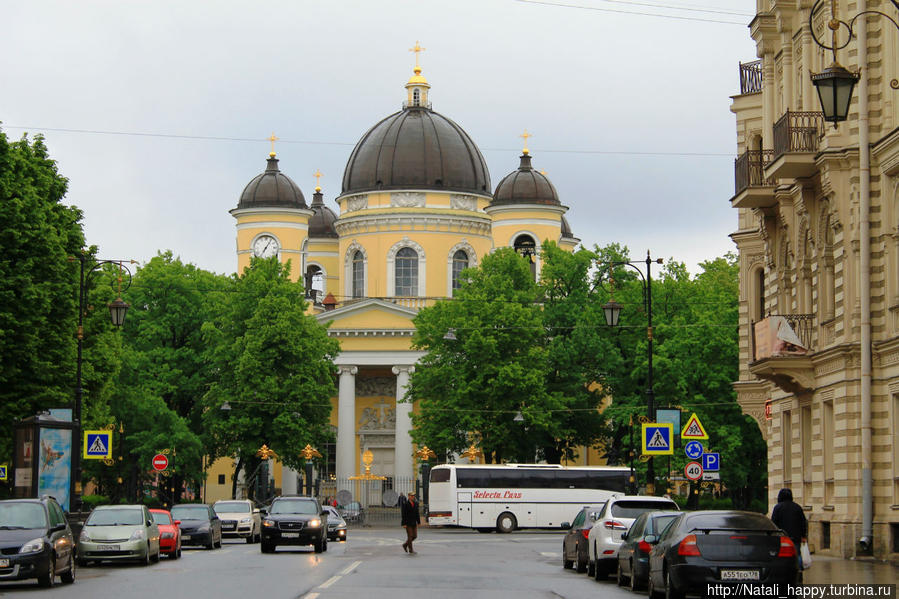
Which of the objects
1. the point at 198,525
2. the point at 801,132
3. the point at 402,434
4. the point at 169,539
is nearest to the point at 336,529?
the point at 198,525

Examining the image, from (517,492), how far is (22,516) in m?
39.9

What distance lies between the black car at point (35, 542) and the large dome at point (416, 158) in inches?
2623

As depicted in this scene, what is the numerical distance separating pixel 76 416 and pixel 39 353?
5.53m

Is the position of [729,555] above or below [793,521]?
below

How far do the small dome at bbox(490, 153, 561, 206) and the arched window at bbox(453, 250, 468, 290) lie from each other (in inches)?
139

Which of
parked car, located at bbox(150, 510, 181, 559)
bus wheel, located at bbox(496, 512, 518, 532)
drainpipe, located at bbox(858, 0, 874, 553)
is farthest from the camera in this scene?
bus wheel, located at bbox(496, 512, 518, 532)

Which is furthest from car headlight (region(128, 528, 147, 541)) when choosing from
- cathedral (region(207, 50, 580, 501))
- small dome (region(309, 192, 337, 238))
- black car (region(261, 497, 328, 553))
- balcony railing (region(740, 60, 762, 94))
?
small dome (region(309, 192, 337, 238))

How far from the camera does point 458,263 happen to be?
9400 centimetres

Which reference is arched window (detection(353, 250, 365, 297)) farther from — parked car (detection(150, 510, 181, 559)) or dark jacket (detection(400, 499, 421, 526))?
parked car (detection(150, 510, 181, 559))

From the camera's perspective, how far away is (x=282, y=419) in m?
73.9

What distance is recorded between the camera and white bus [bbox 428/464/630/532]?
63875mm

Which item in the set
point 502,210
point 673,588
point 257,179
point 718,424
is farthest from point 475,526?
point 673,588

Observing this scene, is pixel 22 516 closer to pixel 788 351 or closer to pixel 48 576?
pixel 48 576

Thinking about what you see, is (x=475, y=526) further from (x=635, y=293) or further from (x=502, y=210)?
(x=502, y=210)
